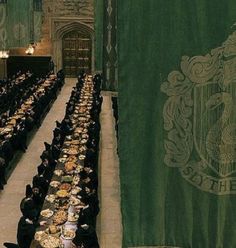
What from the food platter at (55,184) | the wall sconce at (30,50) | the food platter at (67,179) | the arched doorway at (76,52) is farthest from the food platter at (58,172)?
the arched doorway at (76,52)

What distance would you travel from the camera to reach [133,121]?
366cm

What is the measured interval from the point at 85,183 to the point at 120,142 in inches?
258

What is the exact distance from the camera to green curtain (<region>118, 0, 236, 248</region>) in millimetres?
3508

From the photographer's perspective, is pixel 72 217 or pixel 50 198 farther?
pixel 50 198

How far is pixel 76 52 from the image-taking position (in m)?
31.7

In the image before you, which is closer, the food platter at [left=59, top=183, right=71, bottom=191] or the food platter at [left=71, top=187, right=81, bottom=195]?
the food platter at [left=71, top=187, right=81, bottom=195]

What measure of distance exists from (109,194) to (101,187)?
52 cm

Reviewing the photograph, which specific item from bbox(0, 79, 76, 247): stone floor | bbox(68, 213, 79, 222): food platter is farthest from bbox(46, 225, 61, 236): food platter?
bbox(0, 79, 76, 247): stone floor

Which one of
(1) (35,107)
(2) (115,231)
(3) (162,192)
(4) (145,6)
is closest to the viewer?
(4) (145,6)

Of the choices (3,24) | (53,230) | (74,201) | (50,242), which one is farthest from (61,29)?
(50,242)

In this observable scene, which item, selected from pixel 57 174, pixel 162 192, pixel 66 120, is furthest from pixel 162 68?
pixel 66 120

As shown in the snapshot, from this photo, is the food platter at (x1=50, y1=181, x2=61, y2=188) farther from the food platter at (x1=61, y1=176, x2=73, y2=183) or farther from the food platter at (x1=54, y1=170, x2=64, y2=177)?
the food platter at (x1=54, y1=170, x2=64, y2=177)

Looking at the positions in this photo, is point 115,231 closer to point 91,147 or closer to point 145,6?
point 91,147

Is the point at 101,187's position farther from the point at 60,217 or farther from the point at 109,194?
the point at 60,217
